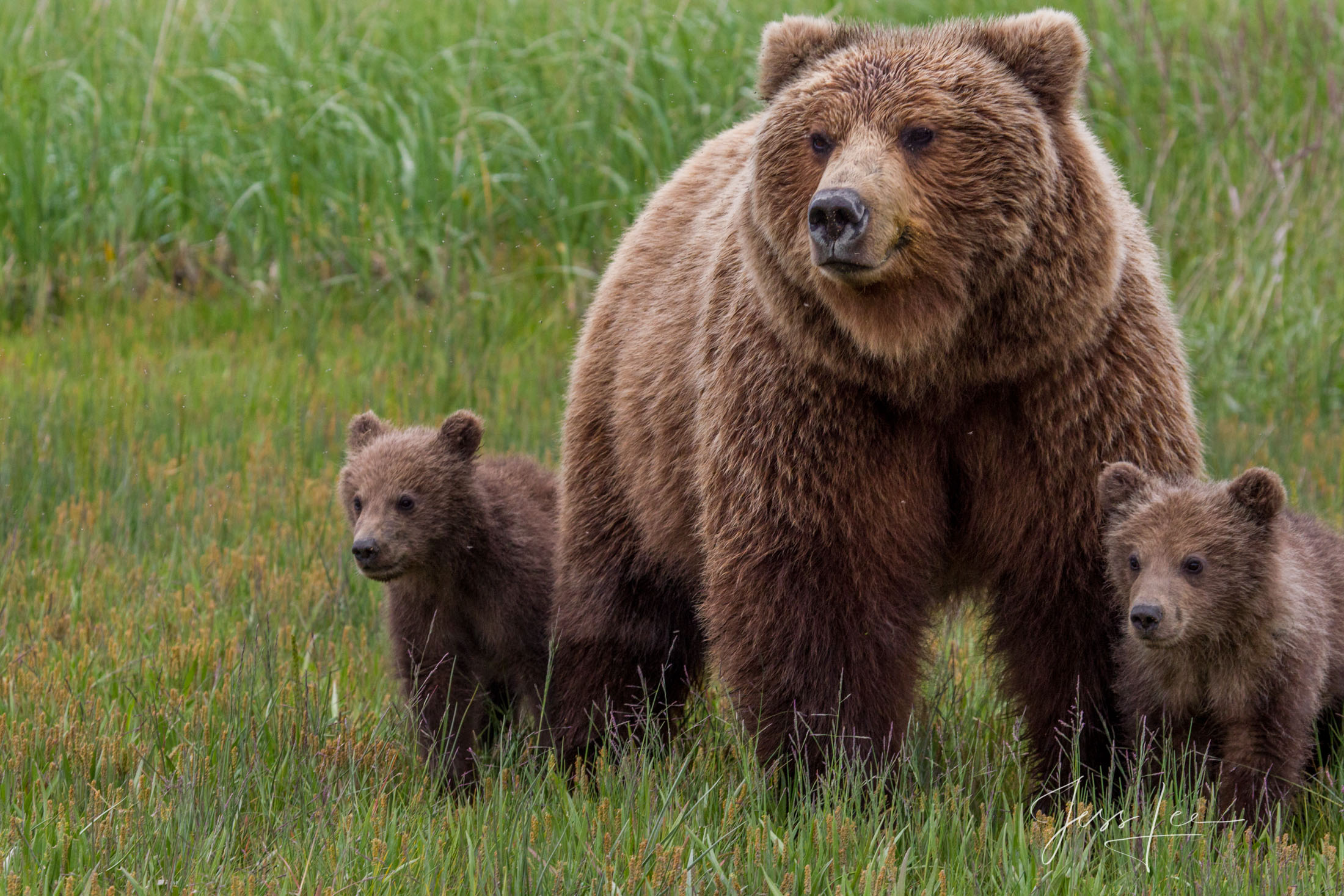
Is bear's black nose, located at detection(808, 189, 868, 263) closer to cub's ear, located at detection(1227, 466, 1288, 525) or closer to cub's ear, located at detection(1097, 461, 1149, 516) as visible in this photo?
cub's ear, located at detection(1097, 461, 1149, 516)

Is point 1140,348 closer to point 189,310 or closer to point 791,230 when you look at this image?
point 791,230

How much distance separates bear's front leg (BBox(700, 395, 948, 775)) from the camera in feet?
A: 13.7

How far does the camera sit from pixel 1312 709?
4035mm

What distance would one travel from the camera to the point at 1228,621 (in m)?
4.06

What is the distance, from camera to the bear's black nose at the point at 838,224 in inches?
144

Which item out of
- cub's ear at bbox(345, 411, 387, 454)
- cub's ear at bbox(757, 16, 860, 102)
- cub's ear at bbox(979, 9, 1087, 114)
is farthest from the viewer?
cub's ear at bbox(345, 411, 387, 454)

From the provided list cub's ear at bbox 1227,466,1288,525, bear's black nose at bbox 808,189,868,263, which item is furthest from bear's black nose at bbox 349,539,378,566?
cub's ear at bbox 1227,466,1288,525

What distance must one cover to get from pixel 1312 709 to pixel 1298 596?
0.91 feet

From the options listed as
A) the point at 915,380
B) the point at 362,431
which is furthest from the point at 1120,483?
the point at 362,431

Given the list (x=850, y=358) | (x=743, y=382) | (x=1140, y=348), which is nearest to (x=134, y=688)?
(x=743, y=382)

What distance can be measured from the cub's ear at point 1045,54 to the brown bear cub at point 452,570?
7.05 ft

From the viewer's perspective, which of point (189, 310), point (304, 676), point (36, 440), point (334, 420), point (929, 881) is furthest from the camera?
point (189, 310)

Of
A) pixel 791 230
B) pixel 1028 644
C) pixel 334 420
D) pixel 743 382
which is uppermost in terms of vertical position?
pixel 791 230

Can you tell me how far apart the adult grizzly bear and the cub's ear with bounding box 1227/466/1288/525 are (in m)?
0.22
